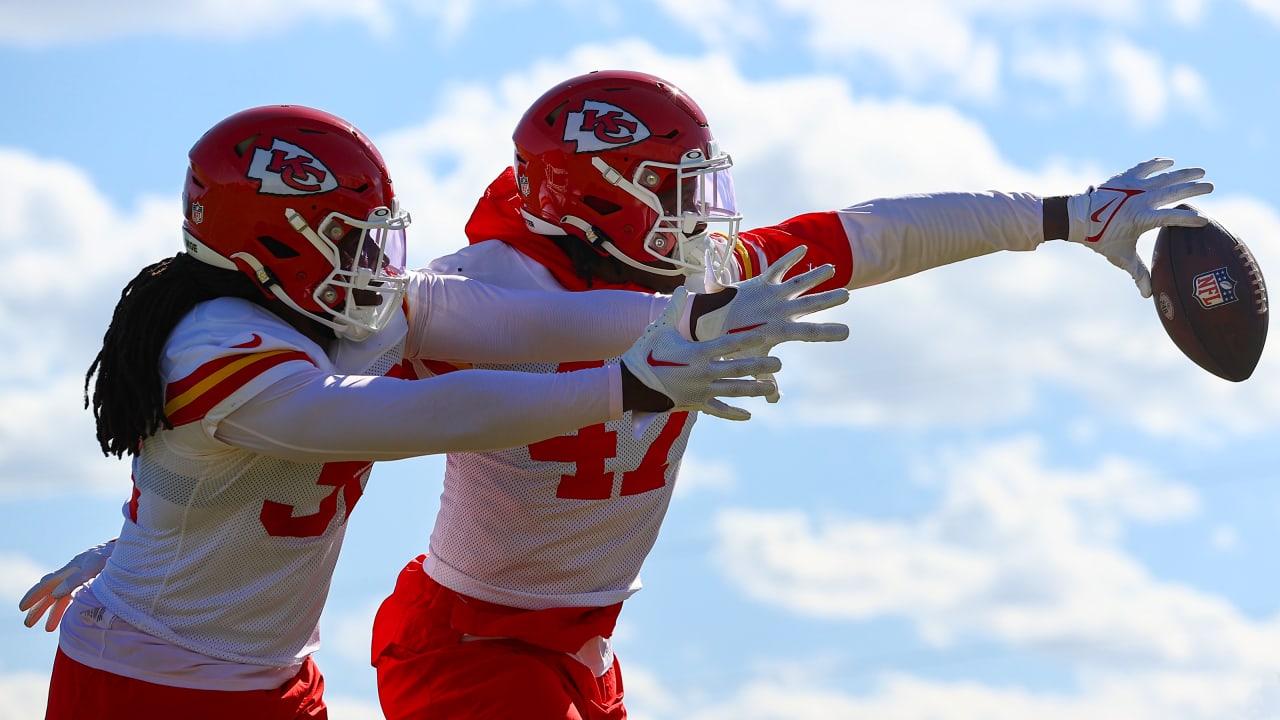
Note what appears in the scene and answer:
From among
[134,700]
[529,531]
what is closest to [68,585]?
[134,700]

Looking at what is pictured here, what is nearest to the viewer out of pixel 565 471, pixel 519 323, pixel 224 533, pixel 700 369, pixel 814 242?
pixel 700 369

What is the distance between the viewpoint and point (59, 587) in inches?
194

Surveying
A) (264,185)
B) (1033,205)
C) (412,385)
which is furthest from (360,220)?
(1033,205)

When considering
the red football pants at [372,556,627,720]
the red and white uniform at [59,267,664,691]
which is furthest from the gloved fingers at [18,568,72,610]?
the red football pants at [372,556,627,720]

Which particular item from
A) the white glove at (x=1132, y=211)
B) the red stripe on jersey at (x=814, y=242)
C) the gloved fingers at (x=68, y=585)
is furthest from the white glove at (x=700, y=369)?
the white glove at (x=1132, y=211)

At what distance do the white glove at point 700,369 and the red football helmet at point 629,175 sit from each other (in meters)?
1.10

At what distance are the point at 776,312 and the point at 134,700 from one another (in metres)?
1.79

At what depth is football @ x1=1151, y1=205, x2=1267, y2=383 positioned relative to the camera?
567cm

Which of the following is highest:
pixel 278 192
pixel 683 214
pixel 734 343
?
pixel 683 214

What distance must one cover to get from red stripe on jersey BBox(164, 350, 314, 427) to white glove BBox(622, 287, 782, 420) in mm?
801

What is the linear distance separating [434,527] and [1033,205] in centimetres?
213

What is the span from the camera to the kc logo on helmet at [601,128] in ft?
17.1

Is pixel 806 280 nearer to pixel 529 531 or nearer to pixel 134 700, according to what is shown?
pixel 529 531

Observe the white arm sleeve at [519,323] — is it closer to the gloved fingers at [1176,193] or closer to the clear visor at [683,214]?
the clear visor at [683,214]
